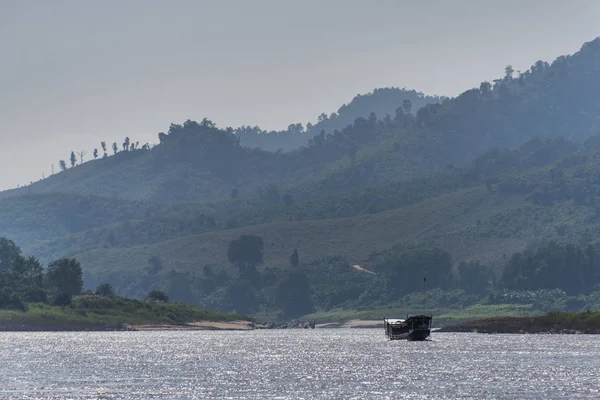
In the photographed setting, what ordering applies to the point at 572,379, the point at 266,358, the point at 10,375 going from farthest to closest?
1. the point at 266,358
2. the point at 10,375
3. the point at 572,379

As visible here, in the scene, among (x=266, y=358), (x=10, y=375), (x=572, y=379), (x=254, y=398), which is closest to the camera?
(x=254, y=398)

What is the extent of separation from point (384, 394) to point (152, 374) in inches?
1442

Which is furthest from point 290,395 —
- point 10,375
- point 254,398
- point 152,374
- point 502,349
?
point 502,349

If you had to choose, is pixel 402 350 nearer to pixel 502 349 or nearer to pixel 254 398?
pixel 502 349

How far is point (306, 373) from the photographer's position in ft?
439

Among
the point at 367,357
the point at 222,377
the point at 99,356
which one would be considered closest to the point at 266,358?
the point at 367,357

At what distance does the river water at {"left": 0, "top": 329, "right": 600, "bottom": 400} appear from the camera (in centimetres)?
10706

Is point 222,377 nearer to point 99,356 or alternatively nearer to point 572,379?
point 572,379

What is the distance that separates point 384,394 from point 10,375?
48039 mm

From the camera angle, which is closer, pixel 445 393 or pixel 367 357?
pixel 445 393

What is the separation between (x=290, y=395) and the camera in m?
106

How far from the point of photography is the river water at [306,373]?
107 metres

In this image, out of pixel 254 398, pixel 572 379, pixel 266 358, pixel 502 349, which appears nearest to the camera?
pixel 254 398

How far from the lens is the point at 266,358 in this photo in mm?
165875
